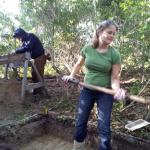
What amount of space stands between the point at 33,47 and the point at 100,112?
3.88 m

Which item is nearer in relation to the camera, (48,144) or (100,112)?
(100,112)

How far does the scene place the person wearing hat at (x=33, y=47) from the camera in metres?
7.31

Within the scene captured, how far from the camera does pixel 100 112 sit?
3904 mm

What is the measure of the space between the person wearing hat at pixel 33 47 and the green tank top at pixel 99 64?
3515mm

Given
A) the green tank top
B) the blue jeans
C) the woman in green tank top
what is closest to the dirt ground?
the blue jeans

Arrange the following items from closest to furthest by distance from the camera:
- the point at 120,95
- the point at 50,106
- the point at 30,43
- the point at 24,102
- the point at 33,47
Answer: the point at 120,95, the point at 50,106, the point at 24,102, the point at 30,43, the point at 33,47

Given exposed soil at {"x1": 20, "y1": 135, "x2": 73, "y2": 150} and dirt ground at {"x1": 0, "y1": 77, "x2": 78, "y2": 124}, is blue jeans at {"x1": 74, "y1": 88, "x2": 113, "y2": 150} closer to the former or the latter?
exposed soil at {"x1": 20, "y1": 135, "x2": 73, "y2": 150}

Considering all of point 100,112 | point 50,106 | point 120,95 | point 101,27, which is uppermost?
point 101,27

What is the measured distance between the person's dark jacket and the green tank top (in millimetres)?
3521

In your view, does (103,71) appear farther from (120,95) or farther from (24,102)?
(24,102)

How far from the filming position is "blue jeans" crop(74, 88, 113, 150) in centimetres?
386

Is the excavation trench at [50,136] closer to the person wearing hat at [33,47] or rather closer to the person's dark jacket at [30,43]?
the person wearing hat at [33,47]

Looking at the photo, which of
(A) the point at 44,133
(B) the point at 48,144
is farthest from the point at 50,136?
(B) the point at 48,144

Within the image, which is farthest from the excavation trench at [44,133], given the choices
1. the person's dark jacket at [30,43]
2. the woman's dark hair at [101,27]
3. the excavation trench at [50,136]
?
the woman's dark hair at [101,27]
